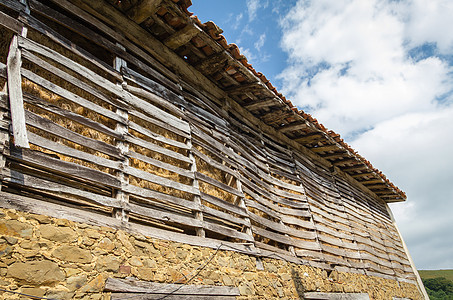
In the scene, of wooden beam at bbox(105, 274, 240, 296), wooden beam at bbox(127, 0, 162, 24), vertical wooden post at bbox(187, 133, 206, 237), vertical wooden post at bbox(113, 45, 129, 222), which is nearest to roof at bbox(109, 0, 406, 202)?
wooden beam at bbox(127, 0, 162, 24)

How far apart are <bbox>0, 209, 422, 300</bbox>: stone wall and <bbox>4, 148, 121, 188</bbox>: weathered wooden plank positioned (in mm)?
482

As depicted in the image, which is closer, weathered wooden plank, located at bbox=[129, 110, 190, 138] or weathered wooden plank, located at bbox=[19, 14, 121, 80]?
weathered wooden plank, located at bbox=[19, 14, 121, 80]

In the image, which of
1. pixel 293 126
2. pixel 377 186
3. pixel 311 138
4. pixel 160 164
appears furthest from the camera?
pixel 377 186

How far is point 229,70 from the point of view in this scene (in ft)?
19.1

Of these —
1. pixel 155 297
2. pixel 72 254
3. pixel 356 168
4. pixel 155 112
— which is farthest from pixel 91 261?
pixel 356 168

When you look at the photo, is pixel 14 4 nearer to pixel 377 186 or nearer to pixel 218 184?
pixel 218 184

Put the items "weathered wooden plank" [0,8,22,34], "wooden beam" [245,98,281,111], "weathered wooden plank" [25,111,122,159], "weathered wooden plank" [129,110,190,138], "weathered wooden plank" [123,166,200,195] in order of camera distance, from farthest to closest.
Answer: "wooden beam" [245,98,281,111], "weathered wooden plank" [129,110,190,138], "weathered wooden plank" [123,166,200,195], "weathered wooden plank" [0,8,22,34], "weathered wooden plank" [25,111,122,159]

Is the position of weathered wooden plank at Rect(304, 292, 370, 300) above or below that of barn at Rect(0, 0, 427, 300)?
below

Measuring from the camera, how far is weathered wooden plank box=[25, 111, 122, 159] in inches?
119

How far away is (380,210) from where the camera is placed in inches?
477

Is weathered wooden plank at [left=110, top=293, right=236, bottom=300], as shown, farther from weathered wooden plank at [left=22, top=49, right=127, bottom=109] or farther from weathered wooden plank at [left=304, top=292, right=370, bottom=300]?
weathered wooden plank at [left=304, top=292, right=370, bottom=300]

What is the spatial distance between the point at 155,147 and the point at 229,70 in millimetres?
2309

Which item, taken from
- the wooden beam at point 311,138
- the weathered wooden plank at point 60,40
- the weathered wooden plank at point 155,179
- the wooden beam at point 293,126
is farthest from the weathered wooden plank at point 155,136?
the wooden beam at point 311,138

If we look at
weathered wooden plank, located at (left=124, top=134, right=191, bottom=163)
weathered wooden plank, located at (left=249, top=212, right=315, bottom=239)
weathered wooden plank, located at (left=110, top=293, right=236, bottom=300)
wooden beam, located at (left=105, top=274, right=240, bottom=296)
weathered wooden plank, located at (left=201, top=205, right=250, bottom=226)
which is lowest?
weathered wooden plank, located at (left=110, top=293, right=236, bottom=300)
